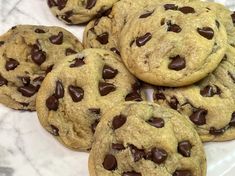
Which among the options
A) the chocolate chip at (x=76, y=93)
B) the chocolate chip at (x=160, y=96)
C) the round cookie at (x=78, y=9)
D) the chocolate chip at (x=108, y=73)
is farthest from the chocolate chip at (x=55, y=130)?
the round cookie at (x=78, y=9)

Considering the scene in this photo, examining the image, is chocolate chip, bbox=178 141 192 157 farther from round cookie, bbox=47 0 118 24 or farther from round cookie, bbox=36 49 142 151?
round cookie, bbox=47 0 118 24

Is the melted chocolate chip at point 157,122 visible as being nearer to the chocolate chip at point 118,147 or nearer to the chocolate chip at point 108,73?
the chocolate chip at point 118,147

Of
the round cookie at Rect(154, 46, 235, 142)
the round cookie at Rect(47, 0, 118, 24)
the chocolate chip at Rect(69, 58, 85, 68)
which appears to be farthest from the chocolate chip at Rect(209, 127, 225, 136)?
the round cookie at Rect(47, 0, 118, 24)

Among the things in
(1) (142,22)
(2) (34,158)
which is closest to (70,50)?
(1) (142,22)

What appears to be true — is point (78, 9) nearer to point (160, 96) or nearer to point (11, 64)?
point (11, 64)

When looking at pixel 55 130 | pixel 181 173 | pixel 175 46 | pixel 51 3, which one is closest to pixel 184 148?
pixel 181 173
